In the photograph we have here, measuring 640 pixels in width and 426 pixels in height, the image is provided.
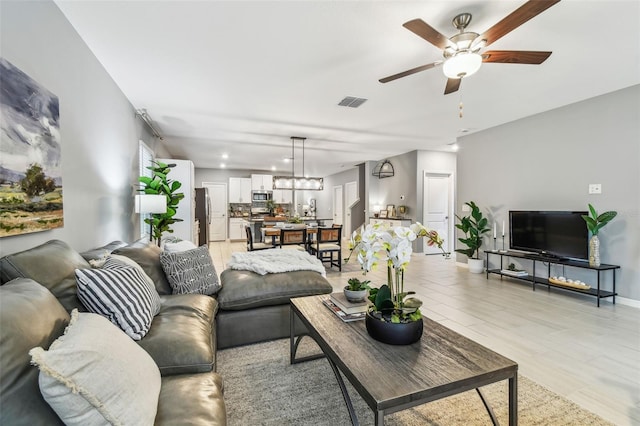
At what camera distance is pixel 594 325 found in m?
2.98

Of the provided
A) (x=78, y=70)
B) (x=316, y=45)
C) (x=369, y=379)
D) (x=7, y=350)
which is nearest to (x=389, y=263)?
(x=369, y=379)

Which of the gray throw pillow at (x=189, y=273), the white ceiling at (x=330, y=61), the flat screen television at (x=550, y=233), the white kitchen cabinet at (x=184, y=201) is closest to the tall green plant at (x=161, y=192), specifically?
the white ceiling at (x=330, y=61)

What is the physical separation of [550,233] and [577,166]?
1005mm

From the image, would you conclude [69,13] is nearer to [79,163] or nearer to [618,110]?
[79,163]

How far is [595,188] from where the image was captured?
3.85m

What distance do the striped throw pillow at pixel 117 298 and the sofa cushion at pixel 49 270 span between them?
0.05 metres

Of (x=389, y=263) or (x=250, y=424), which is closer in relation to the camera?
(x=389, y=263)

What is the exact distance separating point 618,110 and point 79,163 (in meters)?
5.94

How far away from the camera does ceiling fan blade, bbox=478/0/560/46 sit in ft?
5.33

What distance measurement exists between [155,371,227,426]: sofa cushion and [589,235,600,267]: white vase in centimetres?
455

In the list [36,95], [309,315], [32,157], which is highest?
[36,95]

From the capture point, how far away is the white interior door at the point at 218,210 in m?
9.73

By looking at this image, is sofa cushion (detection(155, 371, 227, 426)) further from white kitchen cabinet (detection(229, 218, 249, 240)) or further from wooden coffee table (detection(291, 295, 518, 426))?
white kitchen cabinet (detection(229, 218, 249, 240))

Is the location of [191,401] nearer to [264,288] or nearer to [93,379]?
[93,379]
